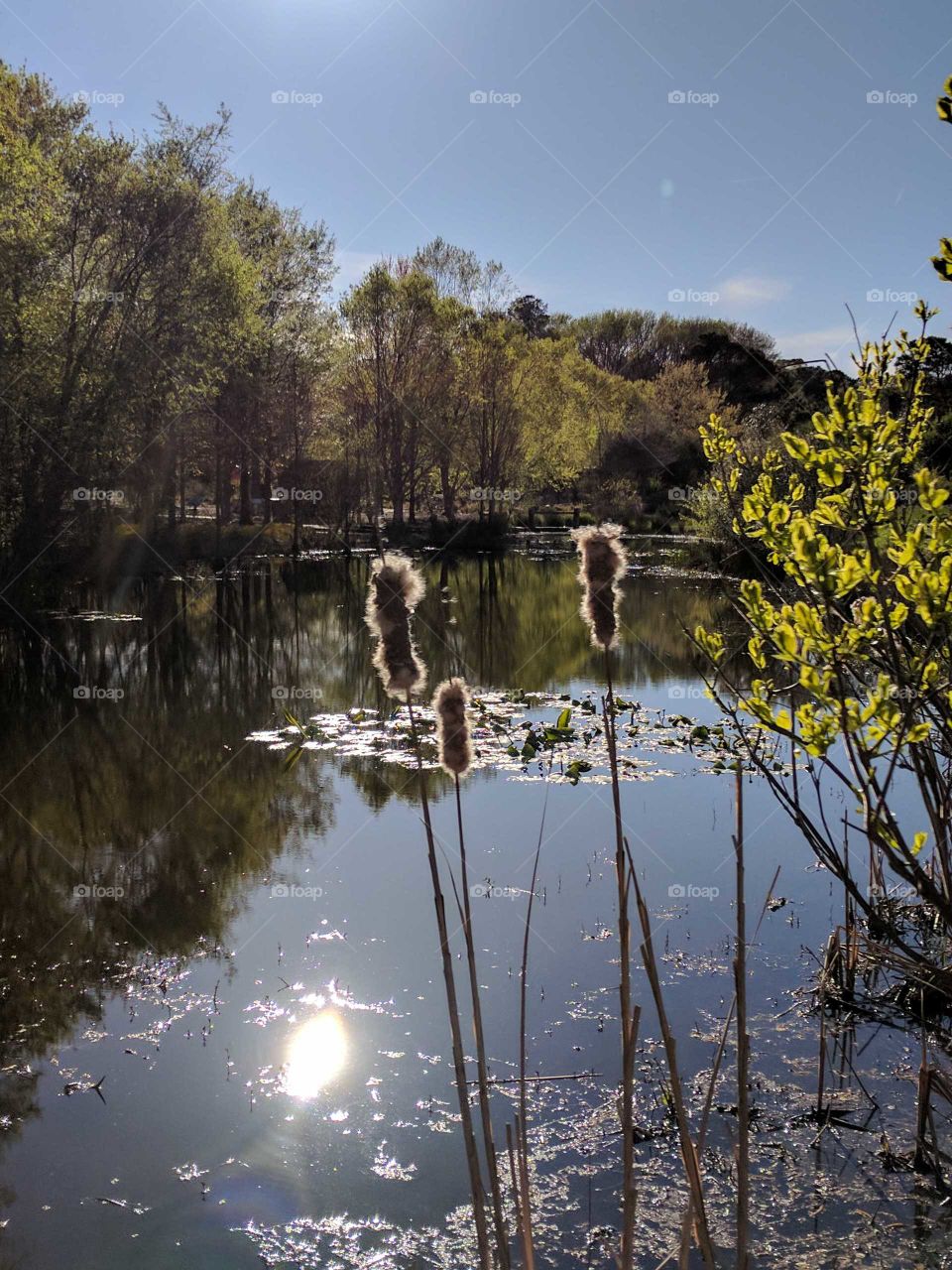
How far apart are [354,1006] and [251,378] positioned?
32.2 m

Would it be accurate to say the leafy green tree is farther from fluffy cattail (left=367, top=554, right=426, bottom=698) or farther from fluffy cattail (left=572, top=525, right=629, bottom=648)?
fluffy cattail (left=367, top=554, right=426, bottom=698)

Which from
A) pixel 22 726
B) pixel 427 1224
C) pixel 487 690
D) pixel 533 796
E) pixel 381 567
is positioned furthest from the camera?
pixel 487 690

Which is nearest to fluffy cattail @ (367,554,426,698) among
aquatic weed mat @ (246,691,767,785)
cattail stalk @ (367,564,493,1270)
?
cattail stalk @ (367,564,493,1270)

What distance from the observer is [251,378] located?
35812 millimetres

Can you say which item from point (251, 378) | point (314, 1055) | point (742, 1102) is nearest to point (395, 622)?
point (742, 1102)

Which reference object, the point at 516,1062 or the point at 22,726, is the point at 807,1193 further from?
the point at 22,726

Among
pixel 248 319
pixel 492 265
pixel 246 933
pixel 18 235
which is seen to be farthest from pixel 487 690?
pixel 492 265

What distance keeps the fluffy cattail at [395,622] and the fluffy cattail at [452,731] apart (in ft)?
0.26

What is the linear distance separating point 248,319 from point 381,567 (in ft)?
93.4

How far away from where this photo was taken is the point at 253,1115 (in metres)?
5.05

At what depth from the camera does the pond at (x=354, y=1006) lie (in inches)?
169

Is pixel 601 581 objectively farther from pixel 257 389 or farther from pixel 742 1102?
pixel 257 389

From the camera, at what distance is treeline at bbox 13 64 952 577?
71.4 ft

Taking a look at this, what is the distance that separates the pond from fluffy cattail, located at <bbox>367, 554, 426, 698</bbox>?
40.4 inches
